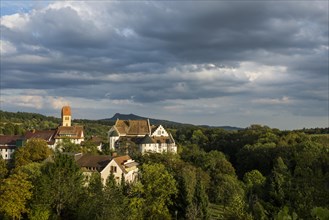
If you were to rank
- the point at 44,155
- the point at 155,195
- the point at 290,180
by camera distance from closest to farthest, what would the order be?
the point at 290,180 → the point at 155,195 → the point at 44,155

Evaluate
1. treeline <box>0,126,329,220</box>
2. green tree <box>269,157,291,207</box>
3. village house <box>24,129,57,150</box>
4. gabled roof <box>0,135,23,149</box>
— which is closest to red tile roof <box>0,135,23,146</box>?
gabled roof <box>0,135,23,149</box>

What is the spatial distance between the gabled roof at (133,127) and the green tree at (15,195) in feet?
187

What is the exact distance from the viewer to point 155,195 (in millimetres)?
49969

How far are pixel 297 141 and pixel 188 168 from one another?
55.2 metres

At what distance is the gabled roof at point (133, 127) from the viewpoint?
10321 centimetres

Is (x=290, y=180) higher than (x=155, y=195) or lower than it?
higher

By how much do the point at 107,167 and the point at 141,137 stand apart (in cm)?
3642

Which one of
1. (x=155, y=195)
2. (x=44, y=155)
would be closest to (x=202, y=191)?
(x=155, y=195)

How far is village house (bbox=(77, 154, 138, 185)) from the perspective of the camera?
6303 centimetres

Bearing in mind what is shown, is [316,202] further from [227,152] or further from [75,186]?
[227,152]

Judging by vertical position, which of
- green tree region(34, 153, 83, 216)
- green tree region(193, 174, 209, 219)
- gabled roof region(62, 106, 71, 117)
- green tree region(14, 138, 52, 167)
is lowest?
green tree region(193, 174, 209, 219)

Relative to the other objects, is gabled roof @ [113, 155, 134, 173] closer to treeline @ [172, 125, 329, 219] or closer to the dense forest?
the dense forest

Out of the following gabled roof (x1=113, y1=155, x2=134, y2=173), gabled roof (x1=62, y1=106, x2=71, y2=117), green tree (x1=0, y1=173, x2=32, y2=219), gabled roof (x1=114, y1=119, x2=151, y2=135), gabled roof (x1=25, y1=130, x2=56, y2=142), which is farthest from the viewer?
gabled roof (x1=62, y1=106, x2=71, y2=117)

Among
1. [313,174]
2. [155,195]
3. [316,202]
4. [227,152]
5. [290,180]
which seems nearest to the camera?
[316,202]
